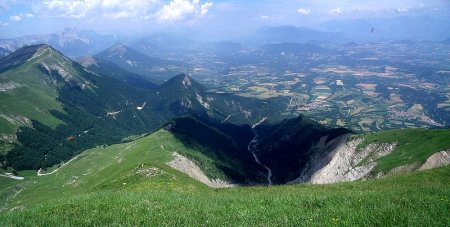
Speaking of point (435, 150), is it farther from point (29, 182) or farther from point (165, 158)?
point (29, 182)

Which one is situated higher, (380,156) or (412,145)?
(412,145)

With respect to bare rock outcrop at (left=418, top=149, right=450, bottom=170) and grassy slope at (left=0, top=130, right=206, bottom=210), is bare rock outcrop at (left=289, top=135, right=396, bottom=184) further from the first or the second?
grassy slope at (left=0, top=130, right=206, bottom=210)

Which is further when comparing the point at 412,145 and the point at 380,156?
the point at 380,156

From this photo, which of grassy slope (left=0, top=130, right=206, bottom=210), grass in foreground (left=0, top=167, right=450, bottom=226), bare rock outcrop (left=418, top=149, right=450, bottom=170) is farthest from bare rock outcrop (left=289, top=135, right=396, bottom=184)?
grass in foreground (left=0, top=167, right=450, bottom=226)

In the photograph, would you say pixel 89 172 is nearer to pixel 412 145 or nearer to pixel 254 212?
pixel 412 145

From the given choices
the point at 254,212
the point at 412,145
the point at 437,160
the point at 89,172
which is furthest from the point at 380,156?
the point at 89,172

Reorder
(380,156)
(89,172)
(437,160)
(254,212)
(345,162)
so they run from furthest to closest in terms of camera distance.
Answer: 1. (89,172)
2. (345,162)
3. (380,156)
4. (437,160)
5. (254,212)

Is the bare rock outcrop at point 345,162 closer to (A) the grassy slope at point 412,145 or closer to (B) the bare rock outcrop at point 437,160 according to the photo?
(A) the grassy slope at point 412,145

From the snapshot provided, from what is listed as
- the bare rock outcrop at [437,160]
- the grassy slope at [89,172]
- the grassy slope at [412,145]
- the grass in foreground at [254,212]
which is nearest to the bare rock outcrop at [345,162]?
the grassy slope at [412,145]

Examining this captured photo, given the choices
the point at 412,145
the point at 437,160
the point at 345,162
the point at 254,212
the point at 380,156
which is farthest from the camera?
the point at 345,162
